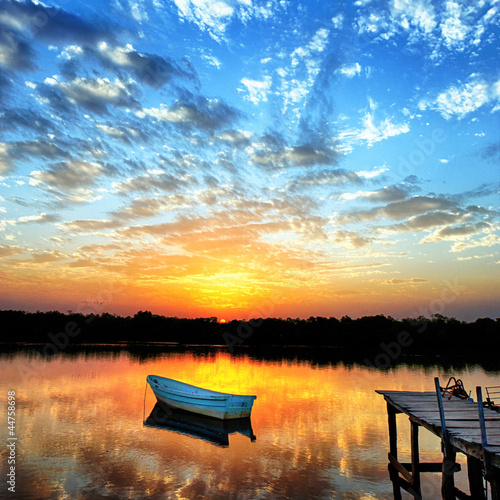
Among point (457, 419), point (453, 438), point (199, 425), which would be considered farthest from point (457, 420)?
point (199, 425)

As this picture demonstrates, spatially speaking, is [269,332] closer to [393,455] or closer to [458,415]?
[393,455]

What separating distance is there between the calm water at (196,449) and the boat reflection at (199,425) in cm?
36

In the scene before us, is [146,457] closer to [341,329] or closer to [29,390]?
[29,390]

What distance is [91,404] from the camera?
29.9 metres

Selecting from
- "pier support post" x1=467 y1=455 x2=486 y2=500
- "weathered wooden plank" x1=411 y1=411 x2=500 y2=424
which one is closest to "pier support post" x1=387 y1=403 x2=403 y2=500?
"weathered wooden plank" x1=411 y1=411 x2=500 y2=424

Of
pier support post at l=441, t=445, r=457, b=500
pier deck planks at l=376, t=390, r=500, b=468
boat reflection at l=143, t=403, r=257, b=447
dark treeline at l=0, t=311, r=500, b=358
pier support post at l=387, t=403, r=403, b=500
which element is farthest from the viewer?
dark treeline at l=0, t=311, r=500, b=358

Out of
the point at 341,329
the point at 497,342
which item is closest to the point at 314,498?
the point at 497,342

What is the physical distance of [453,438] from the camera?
9844 millimetres

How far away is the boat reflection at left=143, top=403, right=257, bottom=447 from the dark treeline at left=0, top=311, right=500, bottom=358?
254ft

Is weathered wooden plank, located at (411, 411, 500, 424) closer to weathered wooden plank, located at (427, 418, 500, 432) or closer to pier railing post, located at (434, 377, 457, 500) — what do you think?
weathered wooden plank, located at (427, 418, 500, 432)

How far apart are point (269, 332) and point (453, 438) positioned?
134 m

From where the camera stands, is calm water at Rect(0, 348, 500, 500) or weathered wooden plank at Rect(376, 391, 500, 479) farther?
calm water at Rect(0, 348, 500, 500)

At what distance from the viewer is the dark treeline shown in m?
107

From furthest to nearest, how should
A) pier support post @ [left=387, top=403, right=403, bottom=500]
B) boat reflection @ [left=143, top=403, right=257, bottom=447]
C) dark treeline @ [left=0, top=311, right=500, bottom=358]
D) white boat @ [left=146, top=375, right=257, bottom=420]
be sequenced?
1. dark treeline @ [left=0, top=311, right=500, bottom=358]
2. white boat @ [left=146, top=375, right=257, bottom=420]
3. boat reflection @ [left=143, top=403, right=257, bottom=447]
4. pier support post @ [left=387, top=403, right=403, bottom=500]
